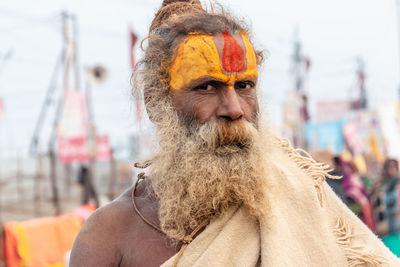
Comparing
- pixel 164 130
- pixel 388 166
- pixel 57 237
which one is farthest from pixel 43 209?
pixel 164 130

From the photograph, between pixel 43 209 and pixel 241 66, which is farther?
pixel 43 209

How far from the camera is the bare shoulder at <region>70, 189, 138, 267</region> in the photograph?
1.85m

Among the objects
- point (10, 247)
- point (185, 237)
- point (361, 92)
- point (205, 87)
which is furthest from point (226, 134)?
point (361, 92)

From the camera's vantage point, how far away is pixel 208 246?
1.79 meters

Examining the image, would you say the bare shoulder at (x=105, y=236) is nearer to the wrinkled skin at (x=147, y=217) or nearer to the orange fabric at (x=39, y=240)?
the wrinkled skin at (x=147, y=217)

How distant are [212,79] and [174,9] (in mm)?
452

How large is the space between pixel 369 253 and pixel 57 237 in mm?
6699

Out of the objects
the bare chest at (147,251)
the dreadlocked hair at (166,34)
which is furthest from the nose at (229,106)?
the bare chest at (147,251)

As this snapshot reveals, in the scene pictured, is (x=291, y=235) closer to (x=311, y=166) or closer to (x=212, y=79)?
(x=311, y=166)

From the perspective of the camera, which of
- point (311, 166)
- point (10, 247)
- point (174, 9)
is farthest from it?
point (10, 247)

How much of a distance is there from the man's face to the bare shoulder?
1.54 ft

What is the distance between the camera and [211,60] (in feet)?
→ 6.39

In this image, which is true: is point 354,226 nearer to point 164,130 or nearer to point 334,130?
point 164,130

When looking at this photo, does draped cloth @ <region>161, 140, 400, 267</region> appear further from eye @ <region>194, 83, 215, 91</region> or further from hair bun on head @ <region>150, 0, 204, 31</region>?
hair bun on head @ <region>150, 0, 204, 31</region>
